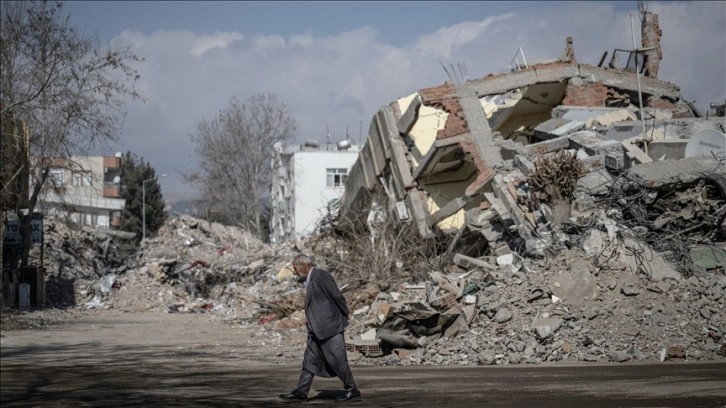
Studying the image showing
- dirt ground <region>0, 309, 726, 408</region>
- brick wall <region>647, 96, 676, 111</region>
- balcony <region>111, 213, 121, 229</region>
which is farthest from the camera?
balcony <region>111, 213, 121, 229</region>

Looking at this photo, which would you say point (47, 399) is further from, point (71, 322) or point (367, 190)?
point (367, 190)

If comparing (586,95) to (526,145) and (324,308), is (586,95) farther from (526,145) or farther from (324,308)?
(324,308)

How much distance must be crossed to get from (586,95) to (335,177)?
51.5 meters

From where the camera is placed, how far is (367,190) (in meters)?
32.2

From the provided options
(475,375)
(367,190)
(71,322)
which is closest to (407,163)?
(367,190)

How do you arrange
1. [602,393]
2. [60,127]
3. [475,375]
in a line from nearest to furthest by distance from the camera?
[602,393], [475,375], [60,127]

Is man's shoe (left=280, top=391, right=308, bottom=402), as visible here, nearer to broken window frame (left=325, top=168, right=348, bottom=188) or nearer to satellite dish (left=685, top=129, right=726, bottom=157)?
satellite dish (left=685, top=129, right=726, bottom=157)

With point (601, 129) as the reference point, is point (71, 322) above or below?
below

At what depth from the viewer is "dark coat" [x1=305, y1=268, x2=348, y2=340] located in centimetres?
1005

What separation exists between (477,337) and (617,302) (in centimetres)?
239

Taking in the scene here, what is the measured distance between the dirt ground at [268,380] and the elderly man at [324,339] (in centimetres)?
25

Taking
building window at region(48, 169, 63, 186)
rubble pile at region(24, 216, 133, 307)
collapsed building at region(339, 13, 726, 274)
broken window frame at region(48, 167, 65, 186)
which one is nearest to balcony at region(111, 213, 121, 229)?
rubble pile at region(24, 216, 133, 307)

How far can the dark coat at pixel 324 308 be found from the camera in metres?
10.1

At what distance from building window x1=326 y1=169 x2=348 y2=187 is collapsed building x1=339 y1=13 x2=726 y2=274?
4423 cm
